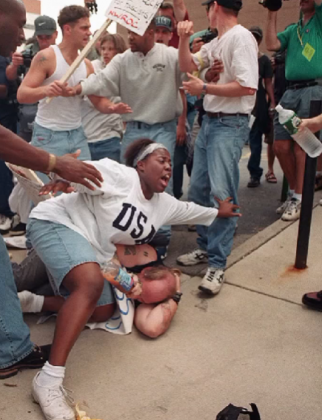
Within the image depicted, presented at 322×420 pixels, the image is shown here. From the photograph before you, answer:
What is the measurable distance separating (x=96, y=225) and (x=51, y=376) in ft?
3.18

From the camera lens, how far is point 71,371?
8.52 ft

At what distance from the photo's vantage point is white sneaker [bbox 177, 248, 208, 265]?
3966 mm

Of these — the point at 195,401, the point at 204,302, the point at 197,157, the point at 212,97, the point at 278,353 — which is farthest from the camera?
the point at 197,157

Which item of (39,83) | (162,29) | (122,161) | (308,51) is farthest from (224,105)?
(162,29)

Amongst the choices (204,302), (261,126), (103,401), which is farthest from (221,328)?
(261,126)

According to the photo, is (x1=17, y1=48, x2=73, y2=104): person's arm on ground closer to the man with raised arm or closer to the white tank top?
the white tank top

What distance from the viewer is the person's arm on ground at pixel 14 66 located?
454cm

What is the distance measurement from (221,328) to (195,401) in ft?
2.41

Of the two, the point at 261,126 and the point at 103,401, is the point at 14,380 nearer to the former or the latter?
the point at 103,401

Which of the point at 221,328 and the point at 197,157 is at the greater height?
the point at 197,157

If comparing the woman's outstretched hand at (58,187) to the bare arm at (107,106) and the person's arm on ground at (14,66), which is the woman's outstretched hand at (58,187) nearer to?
the bare arm at (107,106)

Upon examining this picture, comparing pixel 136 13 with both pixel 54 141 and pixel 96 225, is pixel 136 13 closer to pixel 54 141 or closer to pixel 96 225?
pixel 54 141

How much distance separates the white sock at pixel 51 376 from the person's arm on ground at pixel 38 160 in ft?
3.08

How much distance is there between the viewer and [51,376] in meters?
2.26
